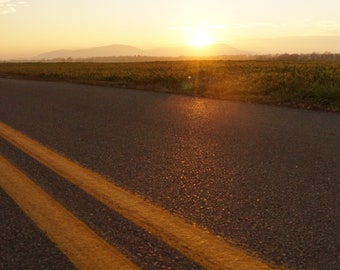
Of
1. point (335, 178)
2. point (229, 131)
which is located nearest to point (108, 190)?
point (335, 178)

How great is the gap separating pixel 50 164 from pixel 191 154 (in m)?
1.49

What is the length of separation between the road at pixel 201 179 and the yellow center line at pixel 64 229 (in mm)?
56

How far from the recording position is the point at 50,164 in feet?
14.6

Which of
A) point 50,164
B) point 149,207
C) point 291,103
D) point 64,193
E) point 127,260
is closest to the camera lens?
point 127,260

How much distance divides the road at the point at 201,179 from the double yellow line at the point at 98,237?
58 millimetres

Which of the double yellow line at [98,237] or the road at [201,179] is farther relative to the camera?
the road at [201,179]

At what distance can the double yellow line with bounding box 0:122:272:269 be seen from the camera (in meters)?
2.29

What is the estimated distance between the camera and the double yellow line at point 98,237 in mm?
2285

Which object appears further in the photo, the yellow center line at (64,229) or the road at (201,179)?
the road at (201,179)

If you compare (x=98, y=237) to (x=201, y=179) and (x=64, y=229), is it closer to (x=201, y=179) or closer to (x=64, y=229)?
(x=64, y=229)

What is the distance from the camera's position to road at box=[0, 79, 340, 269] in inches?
97.7

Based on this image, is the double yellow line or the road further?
the road

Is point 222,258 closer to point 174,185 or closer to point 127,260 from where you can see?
point 127,260

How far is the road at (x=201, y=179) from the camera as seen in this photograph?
248cm
